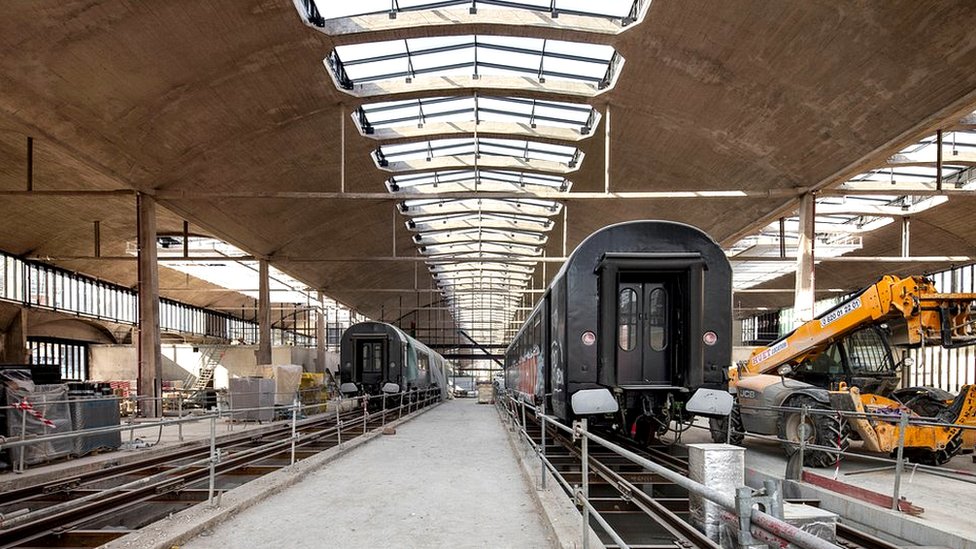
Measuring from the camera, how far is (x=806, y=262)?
18.5m

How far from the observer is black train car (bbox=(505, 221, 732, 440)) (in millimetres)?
8523

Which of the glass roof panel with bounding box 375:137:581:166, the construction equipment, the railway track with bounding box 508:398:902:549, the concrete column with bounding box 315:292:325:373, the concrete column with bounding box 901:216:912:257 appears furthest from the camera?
the concrete column with bounding box 315:292:325:373

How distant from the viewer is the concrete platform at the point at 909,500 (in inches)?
257

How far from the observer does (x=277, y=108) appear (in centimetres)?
1716

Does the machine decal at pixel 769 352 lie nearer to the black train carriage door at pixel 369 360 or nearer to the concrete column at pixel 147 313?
the black train carriage door at pixel 369 360

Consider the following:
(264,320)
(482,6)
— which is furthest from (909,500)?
(264,320)

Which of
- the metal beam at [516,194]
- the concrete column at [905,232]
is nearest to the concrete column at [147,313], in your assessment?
the metal beam at [516,194]

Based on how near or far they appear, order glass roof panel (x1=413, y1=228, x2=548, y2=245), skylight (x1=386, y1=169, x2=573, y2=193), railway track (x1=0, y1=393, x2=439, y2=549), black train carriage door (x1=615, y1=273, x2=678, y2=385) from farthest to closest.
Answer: glass roof panel (x1=413, y1=228, x2=548, y2=245)
skylight (x1=386, y1=169, x2=573, y2=193)
black train carriage door (x1=615, y1=273, x2=678, y2=385)
railway track (x1=0, y1=393, x2=439, y2=549)

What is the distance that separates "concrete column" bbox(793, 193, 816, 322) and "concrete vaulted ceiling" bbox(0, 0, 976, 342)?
1.98 feet

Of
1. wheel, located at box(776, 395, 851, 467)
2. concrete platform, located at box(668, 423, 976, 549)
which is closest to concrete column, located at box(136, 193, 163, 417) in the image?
concrete platform, located at box(668, 423, 976, 549)

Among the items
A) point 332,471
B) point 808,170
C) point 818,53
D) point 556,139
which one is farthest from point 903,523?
point 556,139

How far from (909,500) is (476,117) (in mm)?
15579

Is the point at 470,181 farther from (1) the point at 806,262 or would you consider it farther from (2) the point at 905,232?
(2) the point at 905,232

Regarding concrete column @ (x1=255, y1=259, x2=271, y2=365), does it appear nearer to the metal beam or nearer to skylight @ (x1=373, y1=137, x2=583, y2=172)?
skylight @ (x1=373, y1=137, x2=583, y2=172)
